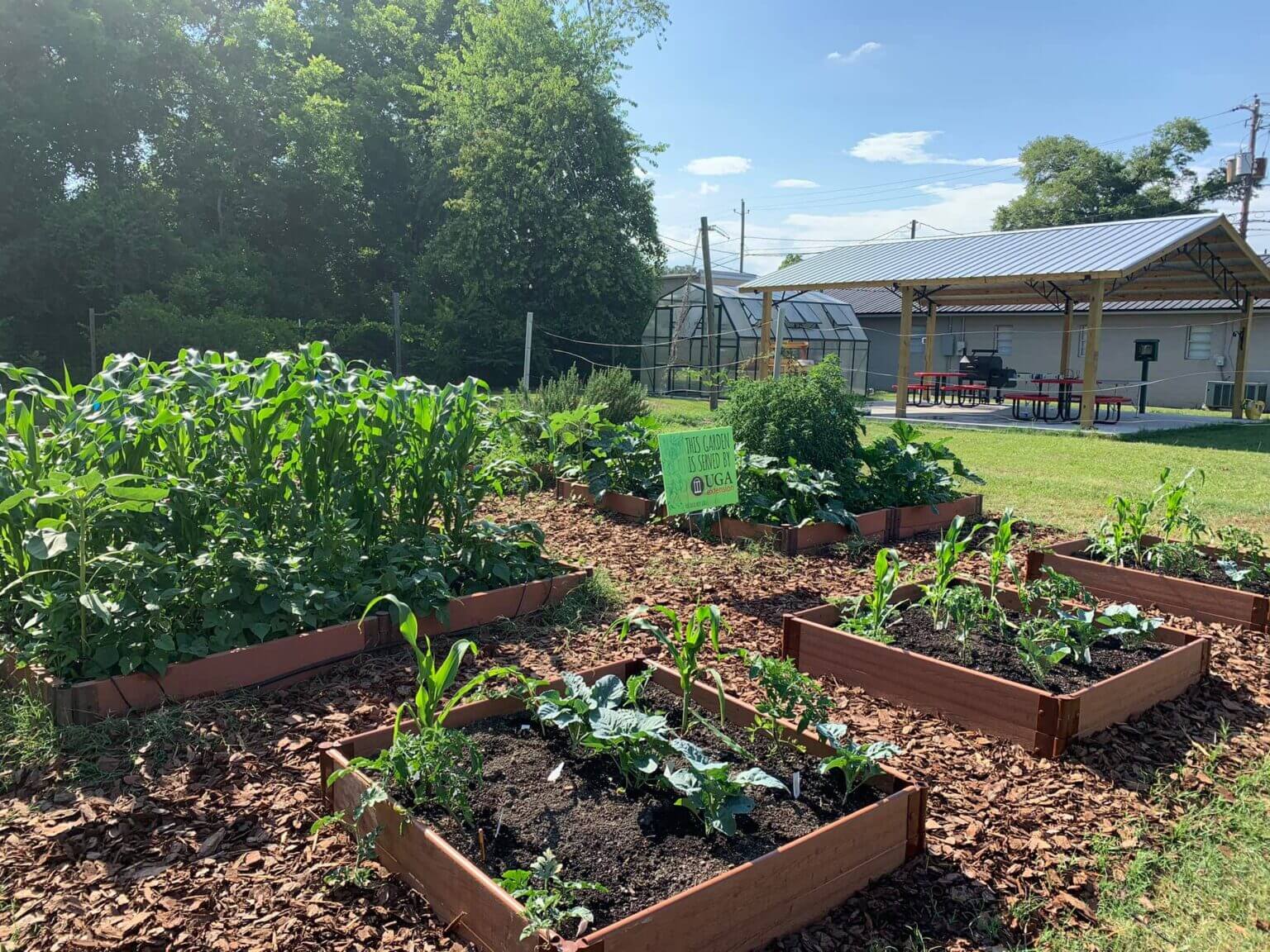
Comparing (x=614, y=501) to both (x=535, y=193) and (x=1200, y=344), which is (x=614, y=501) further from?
(x=1200, y=344)

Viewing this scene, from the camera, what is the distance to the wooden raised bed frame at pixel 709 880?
74.2 inches

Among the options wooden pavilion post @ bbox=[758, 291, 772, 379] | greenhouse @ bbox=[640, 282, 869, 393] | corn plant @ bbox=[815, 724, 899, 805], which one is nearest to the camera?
corn plant @ bbox=[815, 724, 899, 805]

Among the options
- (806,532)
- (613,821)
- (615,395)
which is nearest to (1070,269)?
(615,395)

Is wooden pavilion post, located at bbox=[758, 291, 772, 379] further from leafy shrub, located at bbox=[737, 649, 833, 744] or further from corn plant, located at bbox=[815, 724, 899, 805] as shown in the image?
corn plant, located at bbox=[815, 724, 899, 805]

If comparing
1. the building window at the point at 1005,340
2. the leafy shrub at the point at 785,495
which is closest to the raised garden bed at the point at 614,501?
the leafy shrub at the point at 785,495

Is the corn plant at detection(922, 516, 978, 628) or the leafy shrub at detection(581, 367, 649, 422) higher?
the leafy shrub at detection(581, 367, 649, 422)

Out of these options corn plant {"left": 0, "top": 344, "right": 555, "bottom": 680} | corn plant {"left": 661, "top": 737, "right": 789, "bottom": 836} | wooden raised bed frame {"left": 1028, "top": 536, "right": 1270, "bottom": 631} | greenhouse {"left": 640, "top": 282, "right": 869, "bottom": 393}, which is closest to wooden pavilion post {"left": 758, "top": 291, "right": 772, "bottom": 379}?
greenhouse {"left": 640, "top": 282, "right": 869, "bottom": 393}

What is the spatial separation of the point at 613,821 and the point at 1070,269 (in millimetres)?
14041

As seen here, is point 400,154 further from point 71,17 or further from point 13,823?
point 13,823

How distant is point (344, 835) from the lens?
245 cm

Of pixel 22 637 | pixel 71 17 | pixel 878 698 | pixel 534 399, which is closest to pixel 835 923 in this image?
pixel 878 698

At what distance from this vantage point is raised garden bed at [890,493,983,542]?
629cm

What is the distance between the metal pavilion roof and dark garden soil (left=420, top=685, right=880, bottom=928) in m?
13.2

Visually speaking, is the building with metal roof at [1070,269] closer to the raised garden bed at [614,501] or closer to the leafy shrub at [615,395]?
the leafy shrub at [615,395]
